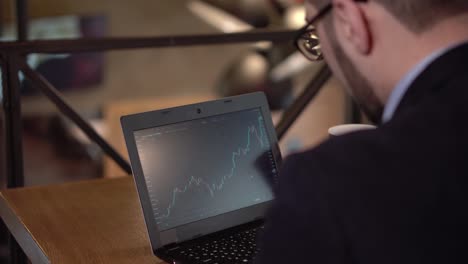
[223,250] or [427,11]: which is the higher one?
[427,11]

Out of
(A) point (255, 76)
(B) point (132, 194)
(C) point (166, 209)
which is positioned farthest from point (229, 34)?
(A) point (255, 76)

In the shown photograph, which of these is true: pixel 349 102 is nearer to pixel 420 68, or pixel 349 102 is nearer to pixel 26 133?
pixel 420 68

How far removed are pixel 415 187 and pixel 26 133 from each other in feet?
16.6

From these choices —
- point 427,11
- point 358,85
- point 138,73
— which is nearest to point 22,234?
point 358,85

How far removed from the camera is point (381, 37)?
0.69m

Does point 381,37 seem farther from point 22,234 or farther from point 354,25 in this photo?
point 22,234

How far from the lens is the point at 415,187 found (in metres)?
0.60

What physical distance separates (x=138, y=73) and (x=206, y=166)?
5390mm

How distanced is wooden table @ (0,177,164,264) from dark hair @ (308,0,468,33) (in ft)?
1.84

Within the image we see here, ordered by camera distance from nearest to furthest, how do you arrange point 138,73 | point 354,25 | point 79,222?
point 354,25 → point 79,222 → point 138,73

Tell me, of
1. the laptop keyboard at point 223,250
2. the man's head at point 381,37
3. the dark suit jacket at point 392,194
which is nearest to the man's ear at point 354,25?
the man's head at point 381,37

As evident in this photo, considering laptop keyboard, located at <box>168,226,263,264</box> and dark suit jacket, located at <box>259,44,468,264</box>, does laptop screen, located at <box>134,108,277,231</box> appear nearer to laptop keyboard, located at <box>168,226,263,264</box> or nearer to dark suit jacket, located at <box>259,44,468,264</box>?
laptop keyboard, located at <box>168,226,263,264</box>

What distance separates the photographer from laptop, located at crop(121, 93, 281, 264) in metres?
1.05

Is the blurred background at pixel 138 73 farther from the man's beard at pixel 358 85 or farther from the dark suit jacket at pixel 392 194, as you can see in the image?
the dark suit jacket at pixel 392 194
